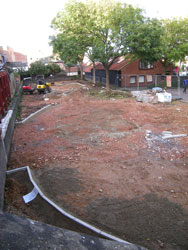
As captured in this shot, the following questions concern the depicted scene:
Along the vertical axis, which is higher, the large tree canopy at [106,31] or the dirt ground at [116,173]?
the large tree canopy at [106,31]

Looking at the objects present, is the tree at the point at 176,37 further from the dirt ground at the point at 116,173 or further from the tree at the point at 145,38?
the dirt ground at the point at 116,173

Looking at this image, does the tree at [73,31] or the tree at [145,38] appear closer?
the tree at [145,38]

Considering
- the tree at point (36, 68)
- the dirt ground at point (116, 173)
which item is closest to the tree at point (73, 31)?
the dirt ground at point (116, 173)

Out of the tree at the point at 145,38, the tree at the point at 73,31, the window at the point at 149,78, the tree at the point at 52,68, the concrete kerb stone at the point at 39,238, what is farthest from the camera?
the tree at the point at 52,68

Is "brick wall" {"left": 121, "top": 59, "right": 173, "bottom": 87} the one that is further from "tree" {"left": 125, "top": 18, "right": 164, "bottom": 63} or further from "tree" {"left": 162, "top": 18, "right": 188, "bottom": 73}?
"tree" {"left": 125, "top": 18, "right": 164, "bottom": 63}

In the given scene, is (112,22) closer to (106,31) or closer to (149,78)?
(106,31)

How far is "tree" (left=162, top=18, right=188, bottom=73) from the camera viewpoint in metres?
33.2

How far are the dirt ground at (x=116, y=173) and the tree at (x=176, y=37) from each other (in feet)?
72.8

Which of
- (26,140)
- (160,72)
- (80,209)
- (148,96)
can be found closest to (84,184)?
(80,209)

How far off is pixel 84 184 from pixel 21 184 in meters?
2.01

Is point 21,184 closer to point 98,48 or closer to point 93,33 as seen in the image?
point 98,48

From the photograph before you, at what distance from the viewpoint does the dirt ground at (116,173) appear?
5.38m

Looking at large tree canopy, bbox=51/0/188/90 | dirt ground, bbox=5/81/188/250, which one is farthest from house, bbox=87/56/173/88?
dirt ground, bbox=5/81/188/250

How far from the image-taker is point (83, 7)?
2650 cm
